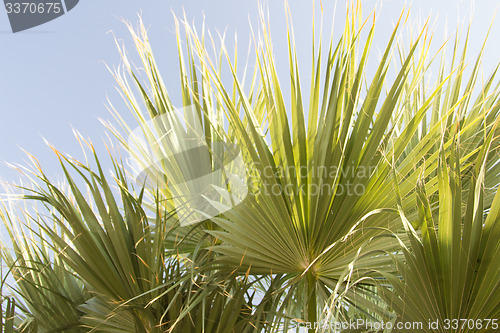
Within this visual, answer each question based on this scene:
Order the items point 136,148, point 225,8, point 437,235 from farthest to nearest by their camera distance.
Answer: point 225,8
point 136,148
point 437,235

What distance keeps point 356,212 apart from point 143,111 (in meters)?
1.02

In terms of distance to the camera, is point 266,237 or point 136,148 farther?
point 136,148

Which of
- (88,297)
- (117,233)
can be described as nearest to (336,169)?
(117,233)

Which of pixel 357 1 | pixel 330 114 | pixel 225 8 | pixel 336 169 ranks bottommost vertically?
pixel 336 169

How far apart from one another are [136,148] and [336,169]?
93 cm

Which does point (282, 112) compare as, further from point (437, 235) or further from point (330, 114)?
point (437, 235)

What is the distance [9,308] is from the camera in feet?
5.71

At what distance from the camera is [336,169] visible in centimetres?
135

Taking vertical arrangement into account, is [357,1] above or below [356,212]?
above

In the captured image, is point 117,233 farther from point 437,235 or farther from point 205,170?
point 437,235

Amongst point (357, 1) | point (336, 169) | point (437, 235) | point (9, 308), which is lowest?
point (9, 308)

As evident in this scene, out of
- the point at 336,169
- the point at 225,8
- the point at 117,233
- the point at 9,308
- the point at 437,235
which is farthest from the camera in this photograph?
the point at 225,8

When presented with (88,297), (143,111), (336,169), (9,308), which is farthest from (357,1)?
(9,308)

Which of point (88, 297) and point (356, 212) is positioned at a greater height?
point (356, 212)
